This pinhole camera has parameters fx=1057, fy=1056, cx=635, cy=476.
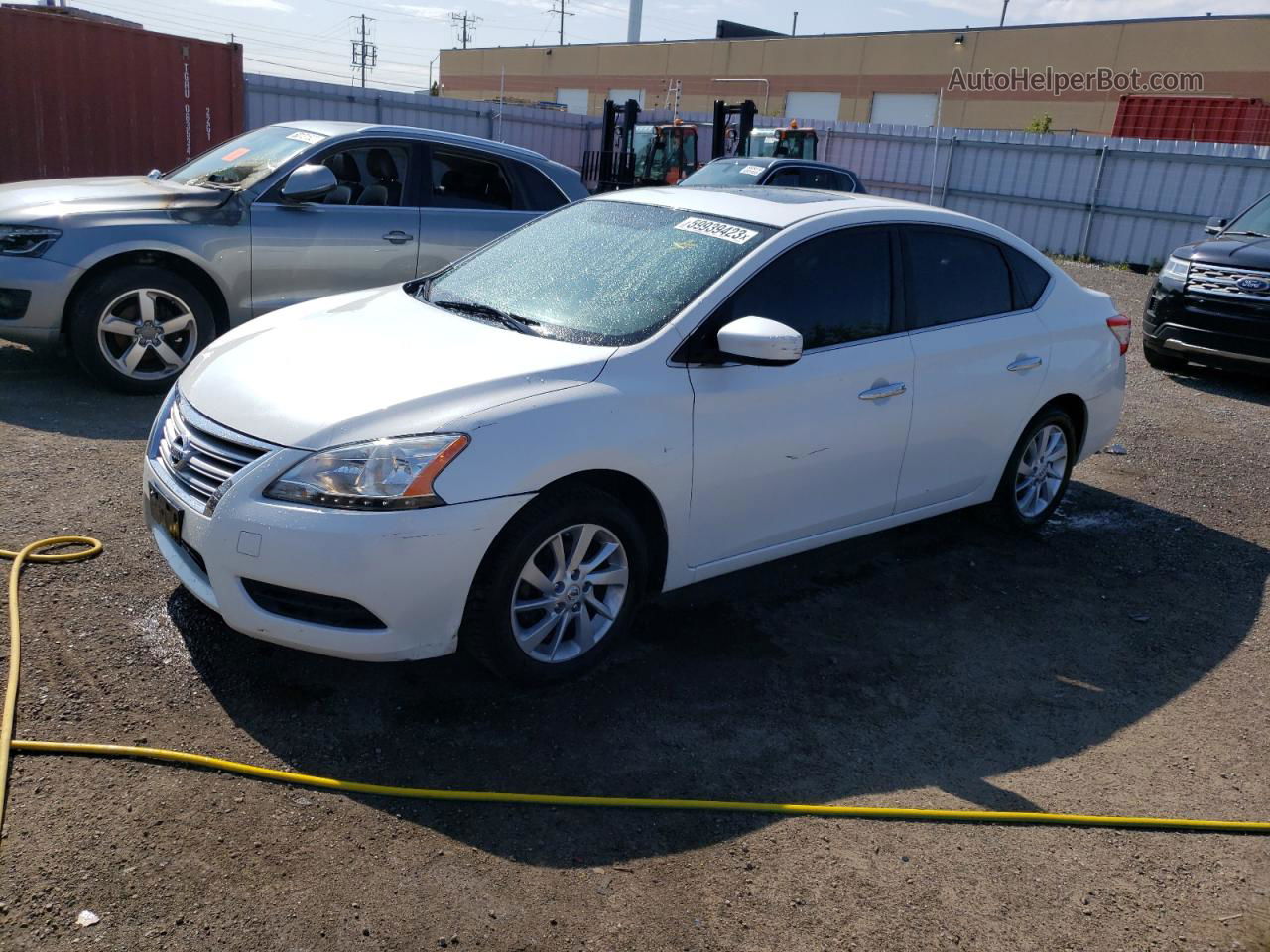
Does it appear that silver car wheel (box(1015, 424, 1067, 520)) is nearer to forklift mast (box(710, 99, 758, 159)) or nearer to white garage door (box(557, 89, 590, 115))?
forklift mast (box(710, 99, 758, 159))

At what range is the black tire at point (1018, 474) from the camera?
5.48 metres

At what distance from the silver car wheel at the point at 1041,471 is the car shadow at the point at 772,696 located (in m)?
0.41

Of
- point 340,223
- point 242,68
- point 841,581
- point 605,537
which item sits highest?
point 242,68

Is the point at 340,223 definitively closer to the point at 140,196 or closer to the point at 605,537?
the point at 140,196

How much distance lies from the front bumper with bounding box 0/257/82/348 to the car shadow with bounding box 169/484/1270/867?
10.5 feet

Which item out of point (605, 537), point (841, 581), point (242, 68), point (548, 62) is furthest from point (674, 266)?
point (548, 62)

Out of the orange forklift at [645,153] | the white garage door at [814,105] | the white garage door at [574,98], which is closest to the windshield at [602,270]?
the orange forklift at [645,153]

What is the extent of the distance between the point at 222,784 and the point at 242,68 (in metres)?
16.4

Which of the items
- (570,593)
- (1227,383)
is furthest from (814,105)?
(570,593)

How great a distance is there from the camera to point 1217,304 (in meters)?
9.58

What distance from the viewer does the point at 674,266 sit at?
13.9ft

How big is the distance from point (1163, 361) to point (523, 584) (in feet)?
30.0

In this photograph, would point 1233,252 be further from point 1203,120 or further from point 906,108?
point 906,108
